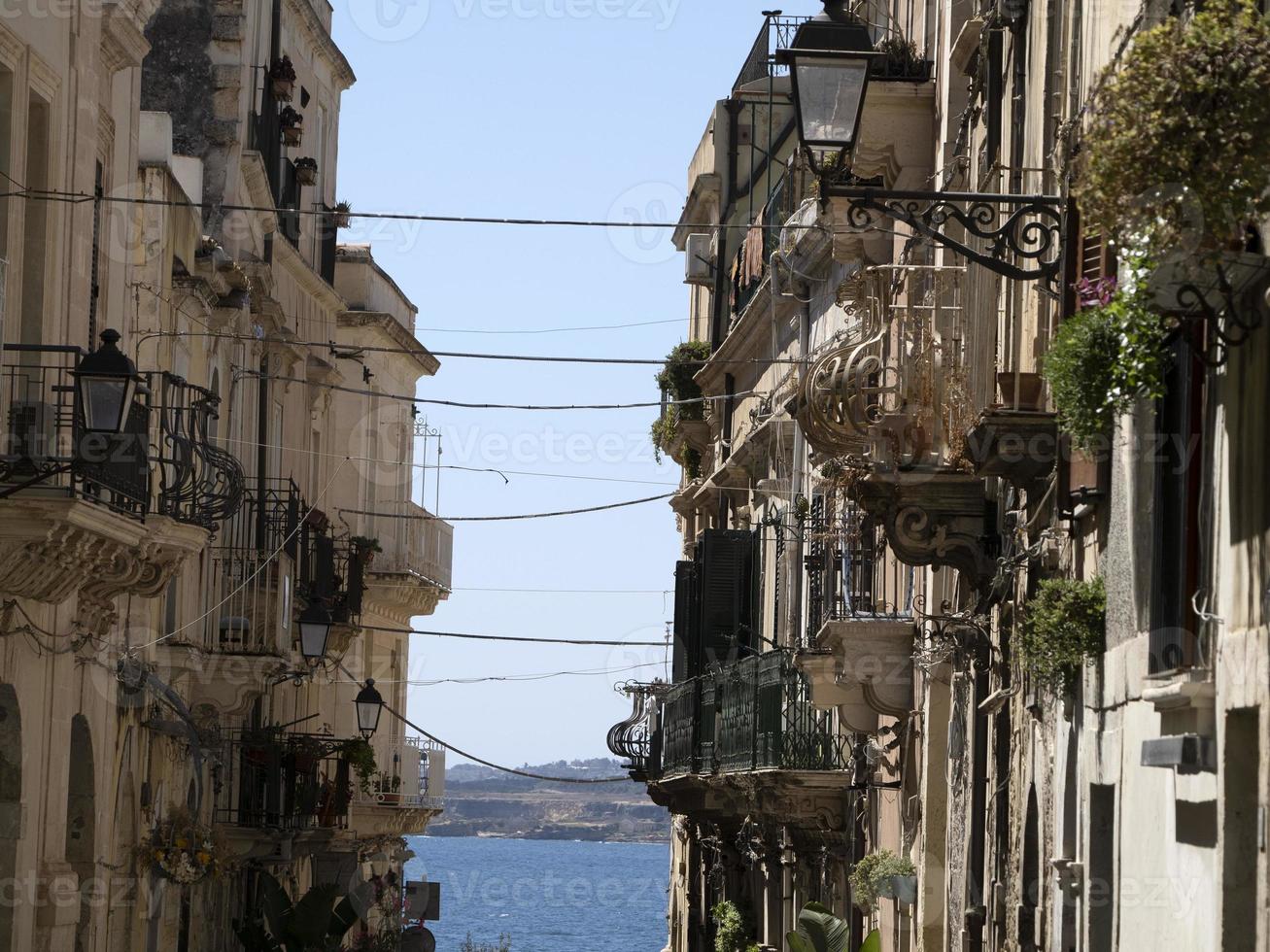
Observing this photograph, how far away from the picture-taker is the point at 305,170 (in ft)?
102

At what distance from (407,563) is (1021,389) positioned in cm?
2608

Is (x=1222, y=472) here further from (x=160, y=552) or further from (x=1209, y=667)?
(x=160, y=552)

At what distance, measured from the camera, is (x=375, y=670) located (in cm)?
3856

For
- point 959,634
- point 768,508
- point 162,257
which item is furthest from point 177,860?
point 959,634

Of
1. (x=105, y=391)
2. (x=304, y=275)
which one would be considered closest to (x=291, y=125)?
(x=304, y=275)

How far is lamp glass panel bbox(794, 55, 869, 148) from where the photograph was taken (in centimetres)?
1042

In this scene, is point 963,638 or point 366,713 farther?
point 366,713

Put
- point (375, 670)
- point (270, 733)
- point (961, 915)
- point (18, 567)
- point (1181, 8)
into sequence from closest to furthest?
point (1181, 8) → point (18, 567) → point (961, 915) → point (270, 733) → point (375, 670)

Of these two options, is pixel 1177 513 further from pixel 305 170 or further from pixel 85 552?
pixel 305 170

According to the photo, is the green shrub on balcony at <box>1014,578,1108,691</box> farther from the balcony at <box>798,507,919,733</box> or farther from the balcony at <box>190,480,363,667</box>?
the balcony at <box>190,480,363,667</box>

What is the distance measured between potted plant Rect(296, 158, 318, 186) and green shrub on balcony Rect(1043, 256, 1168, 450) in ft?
76.0

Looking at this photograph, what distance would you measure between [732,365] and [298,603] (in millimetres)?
6469

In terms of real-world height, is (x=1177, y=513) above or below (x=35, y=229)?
below

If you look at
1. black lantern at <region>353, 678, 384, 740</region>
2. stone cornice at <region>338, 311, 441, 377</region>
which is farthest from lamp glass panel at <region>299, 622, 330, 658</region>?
stone cornice at <region>338, 311, 441, 377</region>
